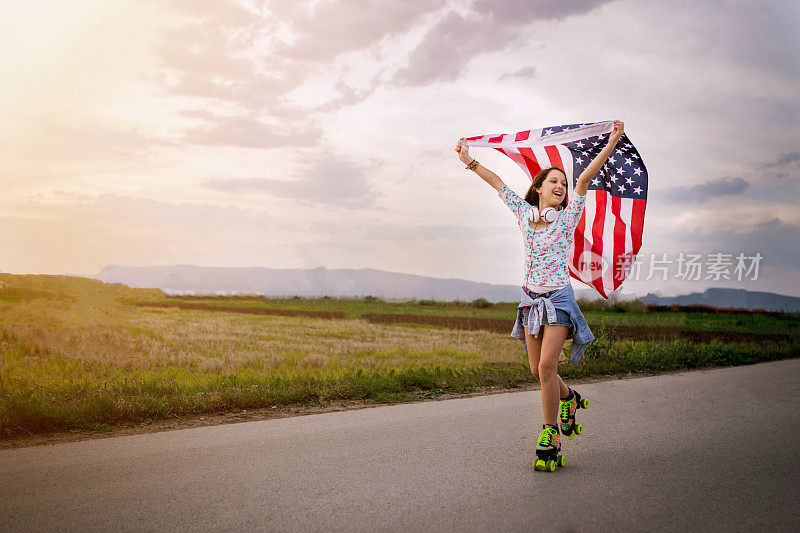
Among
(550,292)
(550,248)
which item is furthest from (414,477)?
(550,248)

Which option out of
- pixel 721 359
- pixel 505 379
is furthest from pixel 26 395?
pixel 721 359

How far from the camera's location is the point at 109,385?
786 cm

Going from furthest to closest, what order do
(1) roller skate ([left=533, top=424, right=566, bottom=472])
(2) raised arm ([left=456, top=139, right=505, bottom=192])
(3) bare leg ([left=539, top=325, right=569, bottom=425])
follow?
(2) raised arm ([left=456, top=139, right=505, bottom=192])
(3) bare leg ([left=539, top=325, right=569, bottom=425])
(1) roller skate ([left=533, top=424, right=566, bottom=472])

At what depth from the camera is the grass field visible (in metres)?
6.85

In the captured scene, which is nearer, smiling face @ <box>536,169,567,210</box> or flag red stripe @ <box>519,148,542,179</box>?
smiling face @ <box>536,169,567,210</box>

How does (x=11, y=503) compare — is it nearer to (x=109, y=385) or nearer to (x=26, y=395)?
(x=26, y=395)

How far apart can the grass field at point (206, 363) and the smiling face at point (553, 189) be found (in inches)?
150

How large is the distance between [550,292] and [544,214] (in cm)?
66

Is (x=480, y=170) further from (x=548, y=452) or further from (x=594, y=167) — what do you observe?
(x=548, y=452)

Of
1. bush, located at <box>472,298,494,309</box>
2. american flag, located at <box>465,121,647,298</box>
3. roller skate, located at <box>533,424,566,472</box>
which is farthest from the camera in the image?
bush, located at <box>472,298,494,309</box>

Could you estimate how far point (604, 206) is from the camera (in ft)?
21.2

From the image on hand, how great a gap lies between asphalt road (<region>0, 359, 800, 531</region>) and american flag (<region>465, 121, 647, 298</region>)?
1.69 metres

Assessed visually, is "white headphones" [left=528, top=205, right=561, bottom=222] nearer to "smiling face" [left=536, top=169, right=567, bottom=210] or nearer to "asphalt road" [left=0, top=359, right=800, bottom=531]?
"smiling face" [left=536, top=169, right=567, bottom=210]

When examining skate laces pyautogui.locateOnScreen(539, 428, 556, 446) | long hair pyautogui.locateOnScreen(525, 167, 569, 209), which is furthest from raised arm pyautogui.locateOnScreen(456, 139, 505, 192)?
skate laces pyautogui.locateOnScreen(539, 428, 556, 446)
